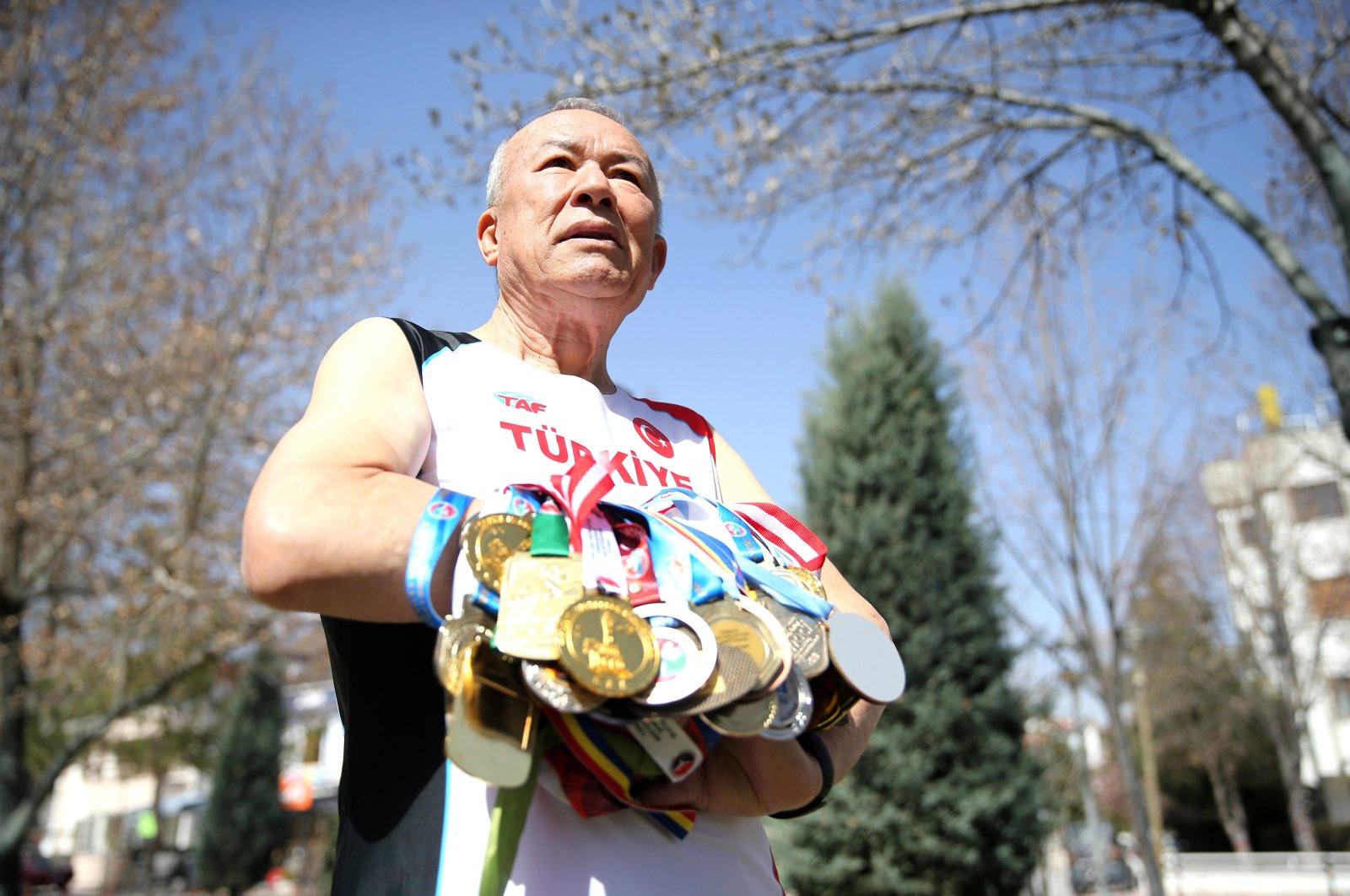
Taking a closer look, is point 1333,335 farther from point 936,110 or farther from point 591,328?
→ point 591,328

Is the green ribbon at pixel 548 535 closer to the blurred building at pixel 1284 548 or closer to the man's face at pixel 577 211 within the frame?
the man's face at pixel 577 211

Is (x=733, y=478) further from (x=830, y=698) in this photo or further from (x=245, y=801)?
(x=245, y=801)

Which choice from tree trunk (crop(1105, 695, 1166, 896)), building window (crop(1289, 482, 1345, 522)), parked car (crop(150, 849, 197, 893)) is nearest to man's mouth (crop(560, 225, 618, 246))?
tree trunk (crop(1105, 695, 1166, 896))

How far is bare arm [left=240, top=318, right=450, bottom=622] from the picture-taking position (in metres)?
0.98

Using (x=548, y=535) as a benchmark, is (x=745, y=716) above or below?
below

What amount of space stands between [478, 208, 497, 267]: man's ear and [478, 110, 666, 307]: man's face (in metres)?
0.05

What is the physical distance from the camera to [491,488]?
1.30m

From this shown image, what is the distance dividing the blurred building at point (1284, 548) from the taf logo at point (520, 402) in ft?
61.7

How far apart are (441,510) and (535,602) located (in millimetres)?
153

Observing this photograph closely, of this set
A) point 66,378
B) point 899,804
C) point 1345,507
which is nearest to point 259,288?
point 66,378

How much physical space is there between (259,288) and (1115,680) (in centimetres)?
965

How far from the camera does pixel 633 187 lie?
1612 mm

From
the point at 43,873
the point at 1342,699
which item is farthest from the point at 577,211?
the point at 1342,699

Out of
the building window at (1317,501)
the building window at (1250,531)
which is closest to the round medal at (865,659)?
the building window at (1250,531)
